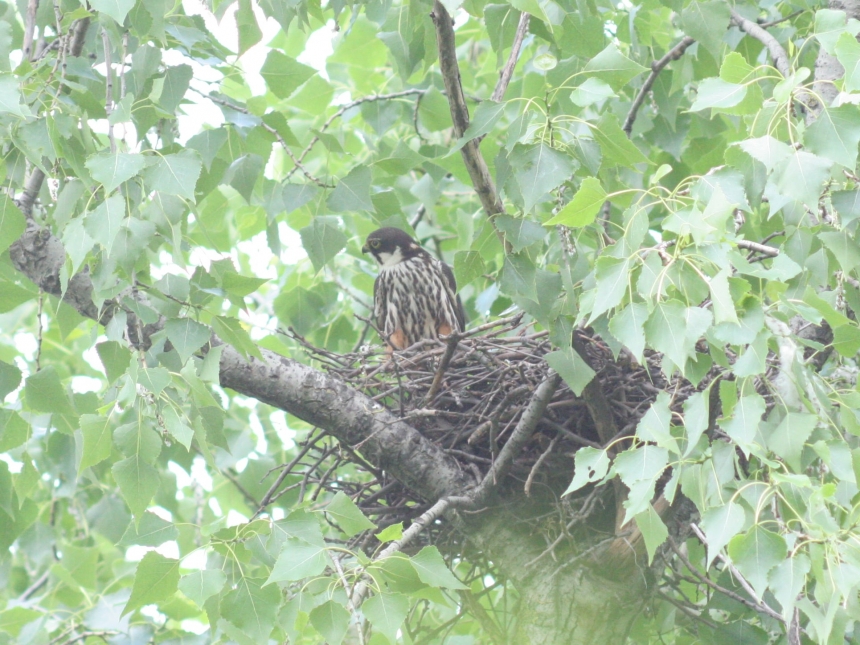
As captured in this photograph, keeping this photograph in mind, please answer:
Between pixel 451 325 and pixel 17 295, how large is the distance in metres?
Answer: 2.37

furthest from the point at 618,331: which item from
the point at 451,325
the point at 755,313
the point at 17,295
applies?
the point at 451,325

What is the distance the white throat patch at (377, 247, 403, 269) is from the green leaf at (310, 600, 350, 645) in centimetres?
299

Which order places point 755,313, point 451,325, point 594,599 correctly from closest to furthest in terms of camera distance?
point 755,313 < point 594,599 < point 451,325

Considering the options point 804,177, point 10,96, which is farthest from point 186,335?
point 804,177

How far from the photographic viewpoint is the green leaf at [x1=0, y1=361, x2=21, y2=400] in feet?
7.40

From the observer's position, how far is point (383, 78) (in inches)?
197

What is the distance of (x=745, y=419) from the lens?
162cm

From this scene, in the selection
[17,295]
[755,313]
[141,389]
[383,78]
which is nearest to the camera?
[755,313]

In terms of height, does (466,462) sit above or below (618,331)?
below

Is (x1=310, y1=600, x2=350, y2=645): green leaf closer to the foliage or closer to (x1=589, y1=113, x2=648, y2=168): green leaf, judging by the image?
the foliage

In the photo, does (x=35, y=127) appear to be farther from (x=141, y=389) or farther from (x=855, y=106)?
(x=855, y=106)

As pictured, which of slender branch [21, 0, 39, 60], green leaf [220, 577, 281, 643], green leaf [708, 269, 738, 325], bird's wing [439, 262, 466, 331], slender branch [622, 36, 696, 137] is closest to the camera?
green leaf [708, 269, 738, 325]

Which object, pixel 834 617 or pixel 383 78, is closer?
pixel 834 617

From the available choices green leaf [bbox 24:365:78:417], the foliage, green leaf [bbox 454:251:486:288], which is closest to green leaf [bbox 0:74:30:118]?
the foliage
